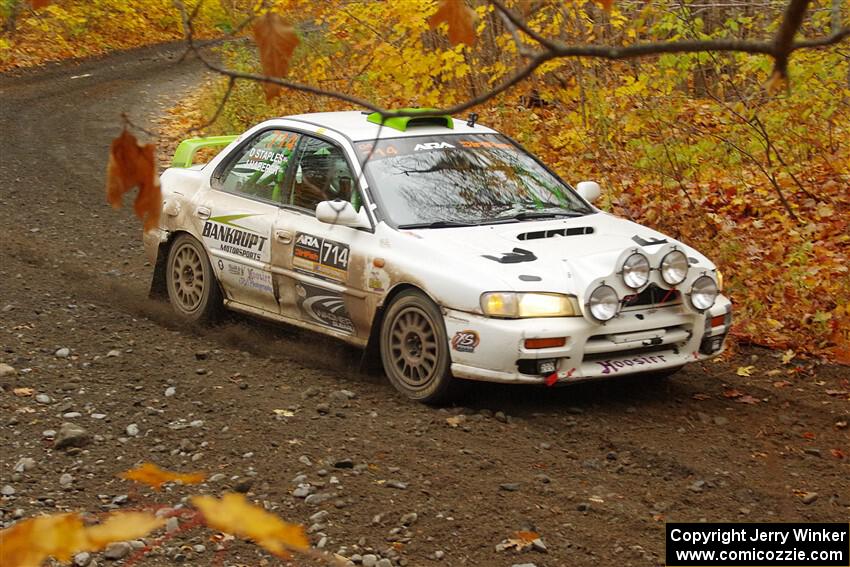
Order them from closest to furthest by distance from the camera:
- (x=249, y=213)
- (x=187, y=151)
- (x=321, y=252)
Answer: (x=321, y=252), (x=249, y=213), (x=187, y=151)

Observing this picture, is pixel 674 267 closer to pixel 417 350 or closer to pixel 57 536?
pixel 417 350

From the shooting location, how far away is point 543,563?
476 cm

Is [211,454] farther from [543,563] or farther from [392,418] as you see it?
[543,563]

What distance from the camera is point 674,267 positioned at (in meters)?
6.88

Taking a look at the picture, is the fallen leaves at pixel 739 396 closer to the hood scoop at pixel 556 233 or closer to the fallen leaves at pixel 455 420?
the hood scoop at pixel 556 233

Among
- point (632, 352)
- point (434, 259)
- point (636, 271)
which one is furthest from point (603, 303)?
point (434, 259)

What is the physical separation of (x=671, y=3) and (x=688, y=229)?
344 cm

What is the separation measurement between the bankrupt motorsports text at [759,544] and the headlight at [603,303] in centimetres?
168

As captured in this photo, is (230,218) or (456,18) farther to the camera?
(230,218)

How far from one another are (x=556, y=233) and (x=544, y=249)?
36cm

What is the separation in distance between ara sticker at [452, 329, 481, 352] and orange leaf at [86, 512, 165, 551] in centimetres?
474

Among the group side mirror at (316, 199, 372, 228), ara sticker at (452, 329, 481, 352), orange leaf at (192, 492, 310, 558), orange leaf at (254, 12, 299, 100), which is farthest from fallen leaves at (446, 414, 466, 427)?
orange leaf at (192, 492, 310, 558)

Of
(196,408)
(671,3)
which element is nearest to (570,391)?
(196,408)

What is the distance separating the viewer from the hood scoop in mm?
7184
